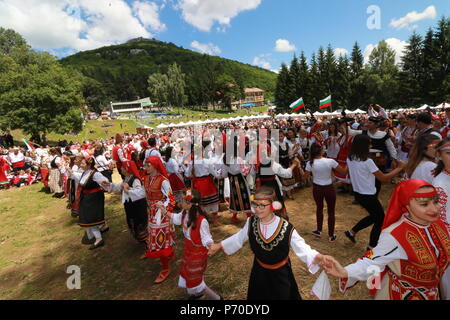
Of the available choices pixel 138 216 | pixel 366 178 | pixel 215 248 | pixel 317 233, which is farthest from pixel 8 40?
pixel 366 178

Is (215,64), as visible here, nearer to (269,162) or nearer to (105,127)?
(105,127)

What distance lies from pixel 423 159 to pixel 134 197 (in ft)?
15.9

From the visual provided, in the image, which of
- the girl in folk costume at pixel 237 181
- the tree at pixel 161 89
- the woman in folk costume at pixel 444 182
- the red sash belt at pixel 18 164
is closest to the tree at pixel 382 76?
the girl in folk costume at pixel 237 181

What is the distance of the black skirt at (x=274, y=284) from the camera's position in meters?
2.36

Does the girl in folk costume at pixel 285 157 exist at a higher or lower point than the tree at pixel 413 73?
lower

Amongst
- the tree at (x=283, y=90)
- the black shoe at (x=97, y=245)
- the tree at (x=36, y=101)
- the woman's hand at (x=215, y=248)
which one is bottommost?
the black shoe at (x=97, y=245)

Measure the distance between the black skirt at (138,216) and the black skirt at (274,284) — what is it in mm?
3355

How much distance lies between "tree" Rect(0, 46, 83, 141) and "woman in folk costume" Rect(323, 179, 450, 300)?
3427cm

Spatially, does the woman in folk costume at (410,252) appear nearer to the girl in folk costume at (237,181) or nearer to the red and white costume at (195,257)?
the red and white costume at (195,257)

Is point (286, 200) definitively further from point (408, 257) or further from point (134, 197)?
point (408, 257)

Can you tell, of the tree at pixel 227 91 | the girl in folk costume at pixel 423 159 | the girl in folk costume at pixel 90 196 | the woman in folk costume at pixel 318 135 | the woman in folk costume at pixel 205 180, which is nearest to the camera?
the girl in folk costume at pixel 423 159

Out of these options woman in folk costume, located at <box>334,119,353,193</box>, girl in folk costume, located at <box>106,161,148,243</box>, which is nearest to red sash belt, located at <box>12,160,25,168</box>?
girl in folk costume, located at <box>106,161,148,243</box>

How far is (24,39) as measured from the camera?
4422 centimetres

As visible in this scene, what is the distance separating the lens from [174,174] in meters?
6.88
